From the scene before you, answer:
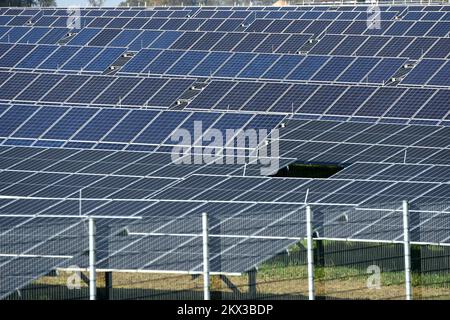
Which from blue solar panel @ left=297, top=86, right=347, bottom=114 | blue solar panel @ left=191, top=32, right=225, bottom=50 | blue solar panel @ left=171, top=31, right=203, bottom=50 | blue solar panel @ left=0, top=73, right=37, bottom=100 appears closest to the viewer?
blue solar panel @ left=297, top=86, right=347, bottom=114

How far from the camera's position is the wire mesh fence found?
1928cm

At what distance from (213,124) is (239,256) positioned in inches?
865

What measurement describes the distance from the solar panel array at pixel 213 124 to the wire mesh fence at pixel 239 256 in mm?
42

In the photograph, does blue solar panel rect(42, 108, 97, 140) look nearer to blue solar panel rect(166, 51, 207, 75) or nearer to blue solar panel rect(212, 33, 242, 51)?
blue solar panel rect(166, 51, 207, 75)

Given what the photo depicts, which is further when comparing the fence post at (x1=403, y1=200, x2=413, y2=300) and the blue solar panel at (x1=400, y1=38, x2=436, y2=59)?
the blue solar panel at (x1=400, y1=38, x2=436, y2=59)

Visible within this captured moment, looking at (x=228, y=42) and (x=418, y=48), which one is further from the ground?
(x=228, y=42)

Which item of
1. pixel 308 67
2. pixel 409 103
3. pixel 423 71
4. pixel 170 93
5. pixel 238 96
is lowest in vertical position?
pixel 409 103

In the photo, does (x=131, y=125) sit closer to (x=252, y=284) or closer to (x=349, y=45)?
(x=349, y=45)

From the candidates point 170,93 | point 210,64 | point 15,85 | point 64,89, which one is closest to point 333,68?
point 210,64

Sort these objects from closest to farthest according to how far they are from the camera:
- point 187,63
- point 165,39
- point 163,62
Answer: point 187,63 < point 163,62 < point 165,39

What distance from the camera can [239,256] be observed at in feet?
65.2

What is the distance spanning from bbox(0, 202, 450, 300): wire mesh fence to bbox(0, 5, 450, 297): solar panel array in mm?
42

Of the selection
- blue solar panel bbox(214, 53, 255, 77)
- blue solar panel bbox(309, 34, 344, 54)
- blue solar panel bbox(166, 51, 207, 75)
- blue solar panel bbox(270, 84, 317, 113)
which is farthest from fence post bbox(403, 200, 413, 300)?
blue solar panel bbox(309, 34, 344, 54)

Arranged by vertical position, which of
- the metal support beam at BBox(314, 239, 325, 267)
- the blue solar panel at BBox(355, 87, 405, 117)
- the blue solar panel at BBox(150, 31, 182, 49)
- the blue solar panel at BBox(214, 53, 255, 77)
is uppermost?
the blue solar panel at BBox(150, 31, 182, 49)
